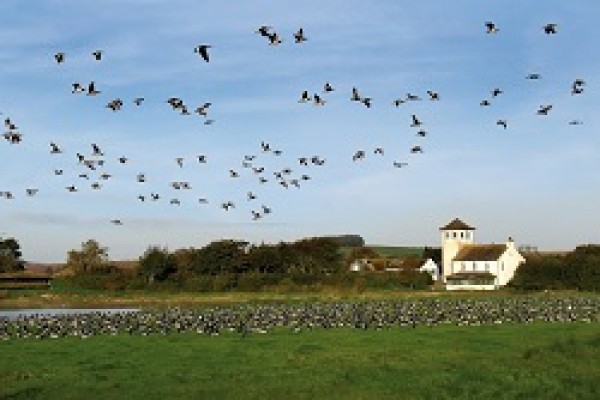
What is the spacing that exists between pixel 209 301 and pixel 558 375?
204 feet

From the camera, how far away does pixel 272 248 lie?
124 meters

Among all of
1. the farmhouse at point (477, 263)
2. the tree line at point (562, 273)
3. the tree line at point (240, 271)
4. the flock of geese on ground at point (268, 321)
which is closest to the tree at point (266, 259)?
the tree line at point (240, 271)

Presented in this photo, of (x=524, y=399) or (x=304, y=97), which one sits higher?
(x=304, y=97)

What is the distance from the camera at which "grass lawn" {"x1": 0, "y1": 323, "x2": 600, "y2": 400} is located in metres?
25.3

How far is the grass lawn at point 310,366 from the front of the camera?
25.3 meters

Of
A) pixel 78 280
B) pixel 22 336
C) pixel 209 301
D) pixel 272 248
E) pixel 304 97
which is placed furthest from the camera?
pixel 272 248

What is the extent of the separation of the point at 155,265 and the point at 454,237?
154ft

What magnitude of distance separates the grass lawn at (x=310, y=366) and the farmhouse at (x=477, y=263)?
2942 inches

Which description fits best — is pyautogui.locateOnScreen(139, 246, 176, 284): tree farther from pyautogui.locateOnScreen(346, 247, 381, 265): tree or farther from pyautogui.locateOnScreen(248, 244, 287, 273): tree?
pyautogui.locateOnScreen(346, 247, 381, 265): tree

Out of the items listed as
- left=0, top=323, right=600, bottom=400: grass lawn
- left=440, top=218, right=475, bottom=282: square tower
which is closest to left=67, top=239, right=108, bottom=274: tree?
left=440, top=218, right=475, bottom=282: square tower

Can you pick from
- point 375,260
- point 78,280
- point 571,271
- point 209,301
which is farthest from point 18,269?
point 571,271

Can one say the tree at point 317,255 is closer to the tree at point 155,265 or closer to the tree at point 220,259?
the tree at point 220,259

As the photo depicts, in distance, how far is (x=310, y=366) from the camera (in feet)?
101

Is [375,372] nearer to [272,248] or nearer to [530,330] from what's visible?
[530,330]
